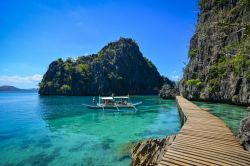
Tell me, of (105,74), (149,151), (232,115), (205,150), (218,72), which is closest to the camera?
(205,150)

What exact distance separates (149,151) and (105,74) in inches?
4717

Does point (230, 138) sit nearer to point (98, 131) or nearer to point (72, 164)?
point (72, 164)

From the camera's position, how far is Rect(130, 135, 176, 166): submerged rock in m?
10.5

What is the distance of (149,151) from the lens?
11602mm

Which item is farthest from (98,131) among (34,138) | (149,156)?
(149,156)

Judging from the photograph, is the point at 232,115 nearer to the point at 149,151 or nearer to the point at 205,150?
the point at 149,151

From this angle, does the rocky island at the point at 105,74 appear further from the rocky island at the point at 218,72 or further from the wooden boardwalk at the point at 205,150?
the wooden boardwalk at the point at 205,150

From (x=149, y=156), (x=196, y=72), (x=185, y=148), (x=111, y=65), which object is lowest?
(x=149, y=156)

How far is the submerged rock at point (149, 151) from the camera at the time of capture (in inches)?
414

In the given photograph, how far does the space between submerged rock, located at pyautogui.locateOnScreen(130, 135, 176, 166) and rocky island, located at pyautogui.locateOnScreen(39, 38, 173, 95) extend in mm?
110117

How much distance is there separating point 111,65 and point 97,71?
12.7m

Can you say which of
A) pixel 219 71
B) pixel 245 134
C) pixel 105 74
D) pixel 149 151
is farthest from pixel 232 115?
pixel 105 74

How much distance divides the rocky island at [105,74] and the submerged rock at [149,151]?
110m

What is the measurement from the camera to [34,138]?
19.3m
